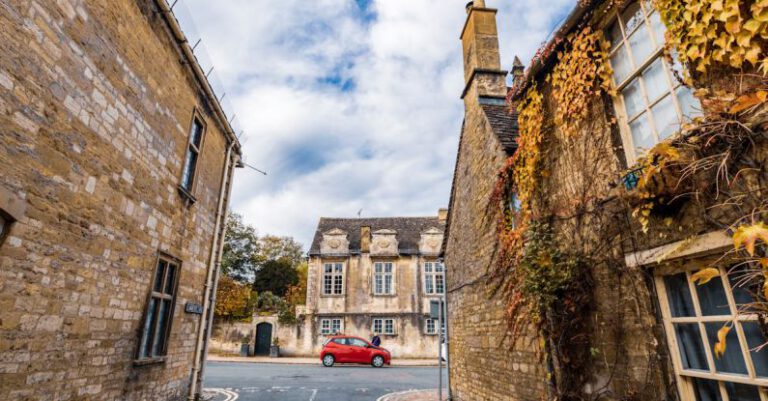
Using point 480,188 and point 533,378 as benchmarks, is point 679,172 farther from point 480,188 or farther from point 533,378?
point 480,188

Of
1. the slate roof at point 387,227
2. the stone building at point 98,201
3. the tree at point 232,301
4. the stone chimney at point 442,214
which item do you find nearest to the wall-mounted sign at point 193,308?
the stone building at point 98,201

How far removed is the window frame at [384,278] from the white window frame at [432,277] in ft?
7.06

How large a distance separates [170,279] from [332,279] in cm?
2004

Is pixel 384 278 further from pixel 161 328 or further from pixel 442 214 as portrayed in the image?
pixel 161 328

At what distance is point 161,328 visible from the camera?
7738mm

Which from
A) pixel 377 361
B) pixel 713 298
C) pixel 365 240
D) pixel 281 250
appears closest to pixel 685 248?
pixel 713 298

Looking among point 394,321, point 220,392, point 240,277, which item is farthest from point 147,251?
point 240,277

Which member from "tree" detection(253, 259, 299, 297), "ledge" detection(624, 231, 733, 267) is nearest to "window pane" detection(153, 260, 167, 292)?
"ledge" detection(624, 231, 733, 267)

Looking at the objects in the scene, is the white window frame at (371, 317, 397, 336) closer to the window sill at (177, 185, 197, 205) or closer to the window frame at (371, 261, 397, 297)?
the window frame at (371, 261, 397, 297)

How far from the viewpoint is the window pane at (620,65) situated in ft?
15.1

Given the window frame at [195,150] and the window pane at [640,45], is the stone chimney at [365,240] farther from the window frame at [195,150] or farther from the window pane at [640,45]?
the window pane at [640,45]

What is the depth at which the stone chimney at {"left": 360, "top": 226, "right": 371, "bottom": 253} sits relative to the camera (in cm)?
2829

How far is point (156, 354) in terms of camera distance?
24.6 feet

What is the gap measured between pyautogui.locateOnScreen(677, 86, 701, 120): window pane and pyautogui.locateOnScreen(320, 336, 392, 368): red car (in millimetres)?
18151
